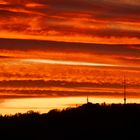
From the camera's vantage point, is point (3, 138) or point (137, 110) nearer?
point (3, 138)

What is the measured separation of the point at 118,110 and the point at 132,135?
13.3ft

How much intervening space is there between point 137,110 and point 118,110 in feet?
3.28

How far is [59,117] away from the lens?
4634 cm

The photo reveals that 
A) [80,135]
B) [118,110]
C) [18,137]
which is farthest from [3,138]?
[118,110]

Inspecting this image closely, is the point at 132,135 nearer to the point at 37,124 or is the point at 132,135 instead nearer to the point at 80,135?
the point at 80,135

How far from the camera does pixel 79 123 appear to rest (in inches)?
1752

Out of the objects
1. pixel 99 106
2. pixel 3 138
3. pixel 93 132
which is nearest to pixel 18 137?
pixel 3 138

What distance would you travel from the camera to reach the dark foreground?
140ft

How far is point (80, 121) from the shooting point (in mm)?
44906

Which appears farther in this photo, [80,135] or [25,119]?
[25,119]

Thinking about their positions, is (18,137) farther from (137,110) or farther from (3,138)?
(137,110)

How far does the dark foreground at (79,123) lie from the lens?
42594mm

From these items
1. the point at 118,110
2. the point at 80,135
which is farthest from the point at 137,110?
the point at 80,135

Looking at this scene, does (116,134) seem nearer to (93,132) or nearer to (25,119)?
(93,132)
